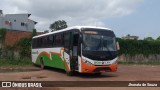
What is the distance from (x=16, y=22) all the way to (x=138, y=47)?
160ft

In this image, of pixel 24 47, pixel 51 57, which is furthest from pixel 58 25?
pixel 51 57

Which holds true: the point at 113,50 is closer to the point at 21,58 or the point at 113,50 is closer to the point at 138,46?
the point at 21,58

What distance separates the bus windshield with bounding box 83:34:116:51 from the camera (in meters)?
18.8

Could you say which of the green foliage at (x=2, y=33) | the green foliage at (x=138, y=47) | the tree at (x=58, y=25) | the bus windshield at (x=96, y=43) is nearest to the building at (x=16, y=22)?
the tree at (x=58, y=25)

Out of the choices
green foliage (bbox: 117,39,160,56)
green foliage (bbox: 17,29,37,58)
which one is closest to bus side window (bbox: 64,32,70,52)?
green foliage (bbox: 17,29,37,58)

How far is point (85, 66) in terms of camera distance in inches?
732

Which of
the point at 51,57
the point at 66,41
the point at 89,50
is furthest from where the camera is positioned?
the point at 51,57

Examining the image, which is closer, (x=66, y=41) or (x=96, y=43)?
(x=96, y=43)

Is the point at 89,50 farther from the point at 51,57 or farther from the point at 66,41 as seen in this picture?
the point at 51,57

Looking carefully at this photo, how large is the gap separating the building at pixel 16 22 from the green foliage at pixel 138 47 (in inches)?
1625

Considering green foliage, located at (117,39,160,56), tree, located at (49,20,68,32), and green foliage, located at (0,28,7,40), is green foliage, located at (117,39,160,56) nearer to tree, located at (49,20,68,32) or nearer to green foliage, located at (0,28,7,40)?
green foliage, located at (0,28,7,40)

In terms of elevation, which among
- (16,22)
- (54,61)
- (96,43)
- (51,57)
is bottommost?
(54,61)

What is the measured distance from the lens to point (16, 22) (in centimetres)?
8481

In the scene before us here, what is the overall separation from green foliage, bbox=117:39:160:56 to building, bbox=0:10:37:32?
4127 cm
